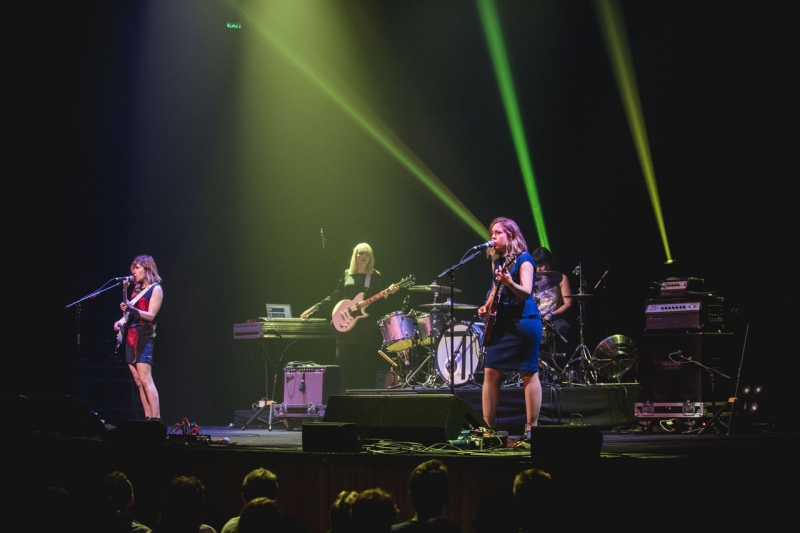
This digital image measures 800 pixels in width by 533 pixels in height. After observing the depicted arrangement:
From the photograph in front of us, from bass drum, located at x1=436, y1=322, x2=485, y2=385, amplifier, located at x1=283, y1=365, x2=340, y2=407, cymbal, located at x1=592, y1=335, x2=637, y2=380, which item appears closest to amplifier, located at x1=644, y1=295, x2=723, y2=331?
cymbal, located at x1=592, y1=335, x2=637, y2=380

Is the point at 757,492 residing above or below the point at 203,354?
below

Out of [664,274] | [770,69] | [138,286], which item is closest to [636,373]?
[664,274]

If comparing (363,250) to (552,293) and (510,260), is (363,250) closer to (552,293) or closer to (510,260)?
(552,293)

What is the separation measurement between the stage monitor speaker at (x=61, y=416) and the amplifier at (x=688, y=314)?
20.9ft

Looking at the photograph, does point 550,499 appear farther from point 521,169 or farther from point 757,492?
point 521,169

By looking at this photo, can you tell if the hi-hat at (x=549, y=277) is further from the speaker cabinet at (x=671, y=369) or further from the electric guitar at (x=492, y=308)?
the electric guitar at (x=492, y=308)

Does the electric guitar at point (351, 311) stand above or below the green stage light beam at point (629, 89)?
below

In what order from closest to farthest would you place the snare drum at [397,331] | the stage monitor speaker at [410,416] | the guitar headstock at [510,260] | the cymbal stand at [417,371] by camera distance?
the stage monitor speaker at [410,416] → the guitar headstock at [510,260] → the cymbal stand at [417,371] → the snare drum at [397,331]

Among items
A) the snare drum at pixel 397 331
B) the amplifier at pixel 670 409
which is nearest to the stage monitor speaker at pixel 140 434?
the snare drum at pixel 397 331

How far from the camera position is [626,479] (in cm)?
462

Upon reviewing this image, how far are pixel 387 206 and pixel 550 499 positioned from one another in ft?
30.8

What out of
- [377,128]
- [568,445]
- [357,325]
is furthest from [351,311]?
[568,445]

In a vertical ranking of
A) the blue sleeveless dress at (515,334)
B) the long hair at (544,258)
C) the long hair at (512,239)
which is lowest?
the blue sleeveless dress at (515,334)

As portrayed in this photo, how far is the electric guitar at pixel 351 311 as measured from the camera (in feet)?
35.8
